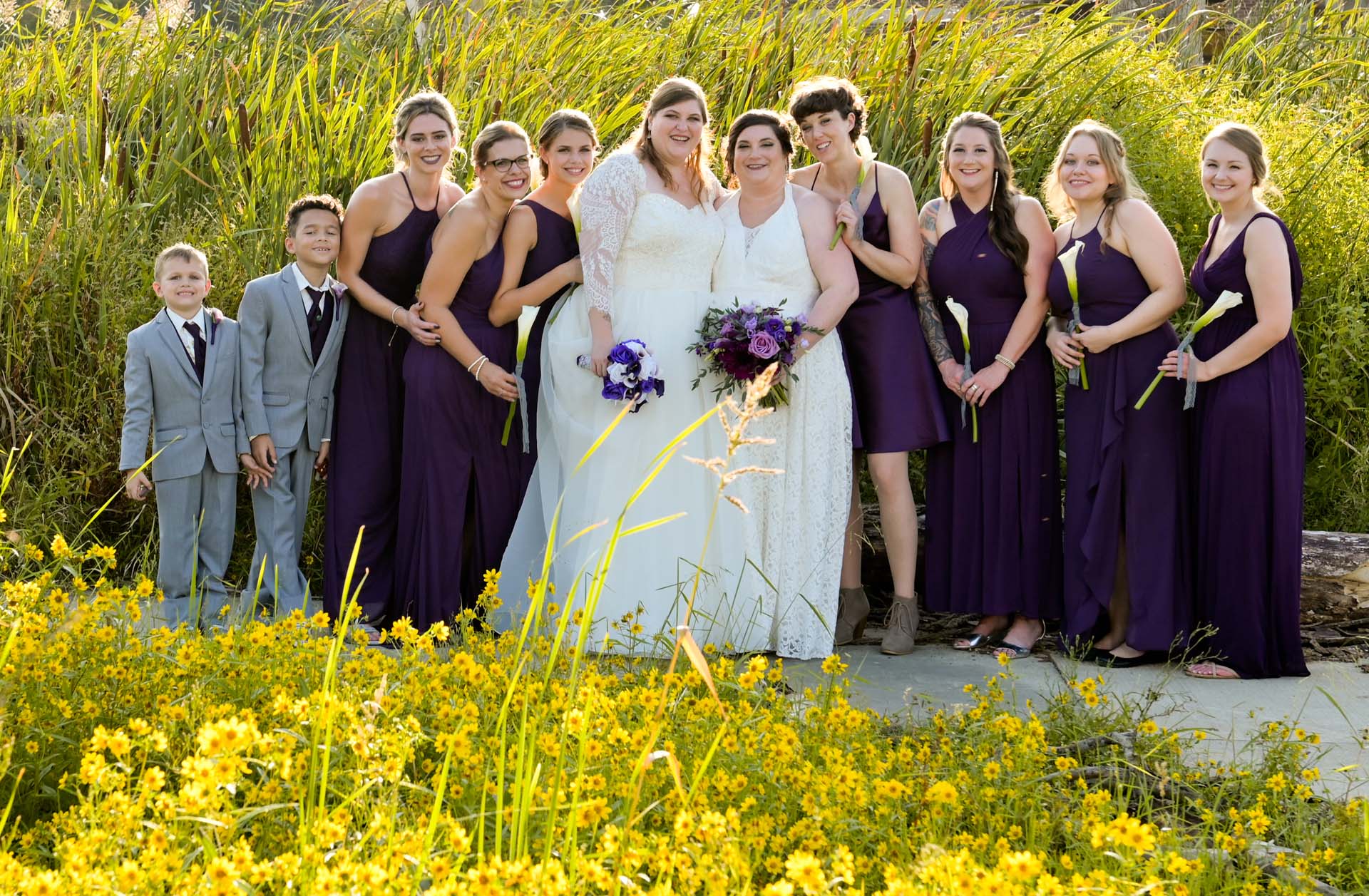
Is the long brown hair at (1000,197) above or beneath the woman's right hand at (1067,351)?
above

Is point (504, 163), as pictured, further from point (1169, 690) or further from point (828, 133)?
point (1169, 690)

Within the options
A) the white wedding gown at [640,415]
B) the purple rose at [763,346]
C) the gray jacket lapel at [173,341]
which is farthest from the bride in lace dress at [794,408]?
the gray jacket lapel at [173,341]

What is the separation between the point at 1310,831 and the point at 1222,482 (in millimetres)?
2238

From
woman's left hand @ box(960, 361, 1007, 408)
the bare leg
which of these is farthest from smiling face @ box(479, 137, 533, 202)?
woman's left hand @ box(960, 361, 1007, 408)

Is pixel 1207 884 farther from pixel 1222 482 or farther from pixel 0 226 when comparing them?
pixel 0 226

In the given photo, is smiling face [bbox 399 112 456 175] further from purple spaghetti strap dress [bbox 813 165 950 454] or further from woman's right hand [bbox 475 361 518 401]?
purple spaghetti strap dress [bbox 813 165 950 454]

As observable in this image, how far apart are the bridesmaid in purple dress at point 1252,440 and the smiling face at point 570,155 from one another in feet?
7.59

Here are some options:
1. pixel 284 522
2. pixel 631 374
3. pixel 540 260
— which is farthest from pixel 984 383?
pixel 284 522

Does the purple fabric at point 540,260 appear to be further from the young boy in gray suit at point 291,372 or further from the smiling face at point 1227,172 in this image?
the smiling face at point 1227,172

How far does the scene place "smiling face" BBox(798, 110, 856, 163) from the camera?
5.23 meters

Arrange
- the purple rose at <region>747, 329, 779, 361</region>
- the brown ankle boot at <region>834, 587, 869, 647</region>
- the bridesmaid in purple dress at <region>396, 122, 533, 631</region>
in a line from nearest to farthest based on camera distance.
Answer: the purple rose at <region>747, 329, 779, 361</region>, the bridesmaid in purple dress at <region>396, 122, 533, 631</region>, the brown ankle boot at <region>834, 587, 869, 647</region>

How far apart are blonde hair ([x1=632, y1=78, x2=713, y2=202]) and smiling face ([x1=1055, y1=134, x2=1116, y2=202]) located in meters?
1.40

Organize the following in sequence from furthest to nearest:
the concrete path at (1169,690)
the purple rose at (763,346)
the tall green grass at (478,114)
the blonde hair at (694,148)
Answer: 1. the tall green grass at (478,114)
2. the blonde hair at (694,148)
3. the purple rose at (763,346)
4. the concrete path at (1169,690)

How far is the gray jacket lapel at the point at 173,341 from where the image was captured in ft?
16.5
